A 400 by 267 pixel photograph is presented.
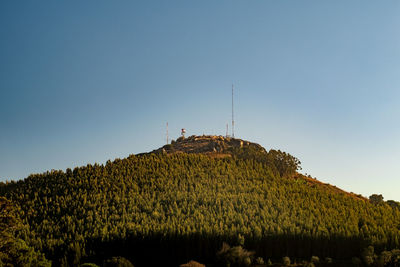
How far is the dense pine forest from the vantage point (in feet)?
162

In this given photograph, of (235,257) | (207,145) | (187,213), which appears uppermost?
(207,145)

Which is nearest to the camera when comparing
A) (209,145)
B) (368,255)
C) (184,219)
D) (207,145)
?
(368,255)

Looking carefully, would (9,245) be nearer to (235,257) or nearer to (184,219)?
(184,219)

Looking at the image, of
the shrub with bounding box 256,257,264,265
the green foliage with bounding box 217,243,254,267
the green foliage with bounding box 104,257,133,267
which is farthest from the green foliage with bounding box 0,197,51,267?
the shrub with bounding box 256,257,264,265

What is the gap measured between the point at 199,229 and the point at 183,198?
33.6 ft

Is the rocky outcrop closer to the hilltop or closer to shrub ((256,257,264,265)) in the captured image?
the hilltop

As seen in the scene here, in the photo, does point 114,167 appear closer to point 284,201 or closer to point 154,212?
point 154,212

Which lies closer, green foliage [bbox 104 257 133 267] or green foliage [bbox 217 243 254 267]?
green foliage [bbox 104 257 133 267]

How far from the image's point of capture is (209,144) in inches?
4065

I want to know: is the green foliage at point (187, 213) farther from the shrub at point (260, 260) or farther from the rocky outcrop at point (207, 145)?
the rocky outcrop at point (207, 145)

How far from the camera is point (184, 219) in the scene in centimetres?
5656

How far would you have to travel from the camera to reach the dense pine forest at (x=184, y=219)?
4941 centimetres

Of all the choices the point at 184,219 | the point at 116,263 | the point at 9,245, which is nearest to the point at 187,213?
the point at 184,219

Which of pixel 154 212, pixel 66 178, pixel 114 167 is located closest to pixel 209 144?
pixel 114 167
